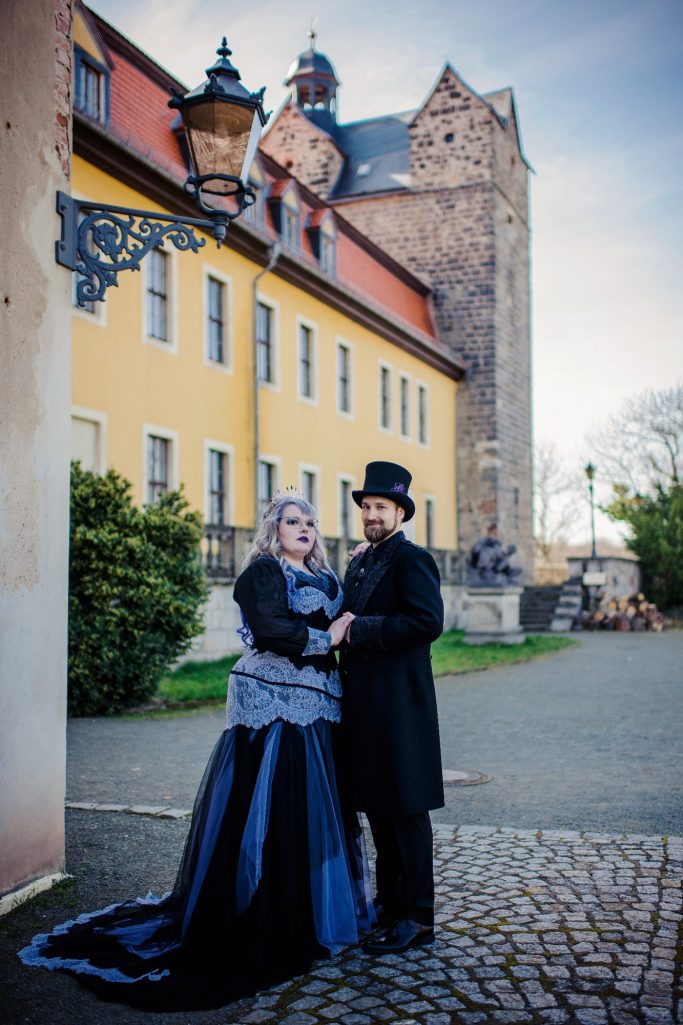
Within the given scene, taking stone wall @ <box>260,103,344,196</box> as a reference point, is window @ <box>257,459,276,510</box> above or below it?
below

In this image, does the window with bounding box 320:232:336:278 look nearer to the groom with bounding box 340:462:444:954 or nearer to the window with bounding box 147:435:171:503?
the window with bounding box 147:435:171:503

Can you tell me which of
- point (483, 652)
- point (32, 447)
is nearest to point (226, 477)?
point (483, 652)

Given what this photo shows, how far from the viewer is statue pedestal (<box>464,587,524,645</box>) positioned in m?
22.1

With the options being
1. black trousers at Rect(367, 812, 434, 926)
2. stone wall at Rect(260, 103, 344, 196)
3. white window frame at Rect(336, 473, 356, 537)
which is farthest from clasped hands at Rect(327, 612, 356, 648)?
stone wall at Rect(260, 103, 344, 196)

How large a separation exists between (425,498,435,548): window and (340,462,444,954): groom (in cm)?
2791

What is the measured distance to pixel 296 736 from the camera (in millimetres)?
4516

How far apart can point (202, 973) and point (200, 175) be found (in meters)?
4.04

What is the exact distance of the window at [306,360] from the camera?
25.0 m

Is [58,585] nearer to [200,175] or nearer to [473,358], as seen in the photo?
[200,175]

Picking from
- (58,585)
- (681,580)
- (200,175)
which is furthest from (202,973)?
(681,580)

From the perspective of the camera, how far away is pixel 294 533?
470 centimetres

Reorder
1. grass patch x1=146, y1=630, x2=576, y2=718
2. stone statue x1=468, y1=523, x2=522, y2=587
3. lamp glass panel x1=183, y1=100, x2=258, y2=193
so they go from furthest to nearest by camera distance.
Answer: stone statue x1=468, y1=523, x2=522, y2=587, grass patch x1=146, y1=630, x2=576, y2=718, lamp glass panel x1=183, y1=100, x2=258, y2=193

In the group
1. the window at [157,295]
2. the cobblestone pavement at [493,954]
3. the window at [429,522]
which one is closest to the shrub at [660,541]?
the window at [429,522]

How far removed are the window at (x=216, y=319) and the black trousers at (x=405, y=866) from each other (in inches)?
673
